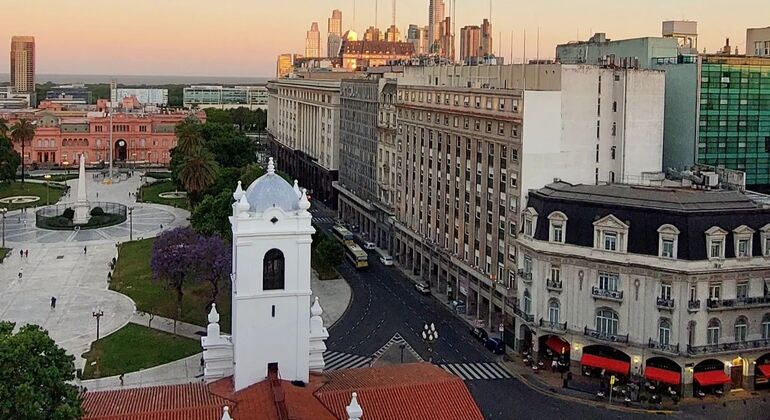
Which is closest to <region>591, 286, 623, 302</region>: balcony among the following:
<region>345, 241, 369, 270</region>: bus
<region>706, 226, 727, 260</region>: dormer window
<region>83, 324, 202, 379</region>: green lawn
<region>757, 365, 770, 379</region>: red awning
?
<region>706, 226, 727, 260</region>: dormer window

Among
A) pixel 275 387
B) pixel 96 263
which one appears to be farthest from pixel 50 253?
pixel 275 387

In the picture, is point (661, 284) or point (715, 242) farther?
point (661, 284)

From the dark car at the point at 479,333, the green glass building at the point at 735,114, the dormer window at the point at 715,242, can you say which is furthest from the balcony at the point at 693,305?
the green glass building at the point at 735,114

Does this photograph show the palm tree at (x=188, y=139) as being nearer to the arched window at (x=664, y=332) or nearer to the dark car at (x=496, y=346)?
the dark car at (x=496, y=346)

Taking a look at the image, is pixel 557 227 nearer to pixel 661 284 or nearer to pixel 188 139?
pixel 661 284

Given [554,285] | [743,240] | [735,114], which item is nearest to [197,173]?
[554,285]

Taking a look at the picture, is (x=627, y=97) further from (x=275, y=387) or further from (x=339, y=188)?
(x=339, y=188)
